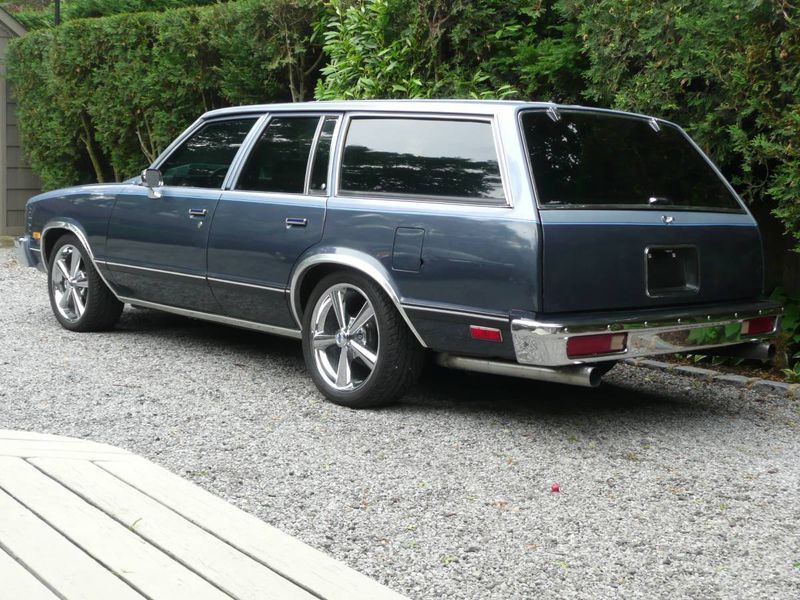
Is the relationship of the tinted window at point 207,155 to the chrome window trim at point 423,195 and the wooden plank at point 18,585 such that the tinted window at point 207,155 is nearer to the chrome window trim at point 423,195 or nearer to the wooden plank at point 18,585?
the chrome window trim at point 423,195

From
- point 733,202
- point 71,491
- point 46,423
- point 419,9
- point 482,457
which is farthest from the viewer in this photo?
point 419,9

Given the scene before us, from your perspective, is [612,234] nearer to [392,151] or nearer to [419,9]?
[392,151]

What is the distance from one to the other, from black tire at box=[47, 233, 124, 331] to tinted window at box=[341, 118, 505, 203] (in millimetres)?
2692

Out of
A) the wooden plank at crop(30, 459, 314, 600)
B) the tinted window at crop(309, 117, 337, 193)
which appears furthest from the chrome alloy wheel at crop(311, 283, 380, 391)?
the wooden plank at crop(30, 459, 314, 600)

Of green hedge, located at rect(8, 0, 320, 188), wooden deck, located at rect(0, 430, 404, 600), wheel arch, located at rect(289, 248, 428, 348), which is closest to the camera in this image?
wooden deck, located at rect(0, 430, 404, 600)

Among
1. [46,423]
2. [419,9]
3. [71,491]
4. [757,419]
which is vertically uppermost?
[419,9]

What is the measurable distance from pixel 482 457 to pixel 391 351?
0.84 meters

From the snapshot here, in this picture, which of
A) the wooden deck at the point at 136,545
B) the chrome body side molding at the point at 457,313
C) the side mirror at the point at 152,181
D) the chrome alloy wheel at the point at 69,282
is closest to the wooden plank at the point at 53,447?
the wooden deck at the point at 136,545

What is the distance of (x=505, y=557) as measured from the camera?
3660mm

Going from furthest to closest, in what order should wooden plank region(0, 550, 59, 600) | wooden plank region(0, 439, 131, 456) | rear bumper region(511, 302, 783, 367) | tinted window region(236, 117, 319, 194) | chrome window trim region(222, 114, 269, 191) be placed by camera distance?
1. chrome window trim region(222, 114, 269, 191)
2. tinted window region(236, 117, 319, 194)
3. rear bumper region(511, 302, 783, 367)
4. wooden plank region(0, 439, 131, 456)
5. wooden plank region(0, 550, 59, 600)

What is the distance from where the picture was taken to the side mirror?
6906 mm

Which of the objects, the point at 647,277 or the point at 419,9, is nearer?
the point at 647,277

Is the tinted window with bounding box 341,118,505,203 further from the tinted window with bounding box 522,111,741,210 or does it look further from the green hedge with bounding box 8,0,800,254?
the green hedge with bounding box 8,0,800,254

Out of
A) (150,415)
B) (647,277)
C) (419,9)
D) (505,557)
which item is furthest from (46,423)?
(419,9)
